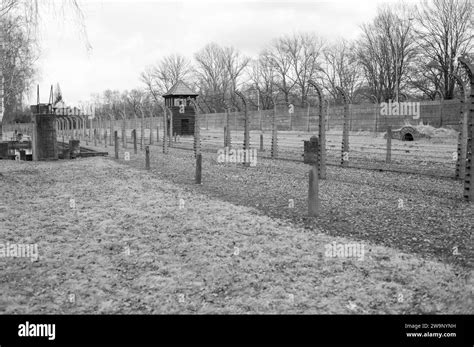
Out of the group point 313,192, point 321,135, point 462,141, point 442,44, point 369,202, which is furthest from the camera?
Answer: point 442,44

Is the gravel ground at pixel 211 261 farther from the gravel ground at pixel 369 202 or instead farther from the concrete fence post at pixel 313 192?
the concrete fence post at pixel 313 192

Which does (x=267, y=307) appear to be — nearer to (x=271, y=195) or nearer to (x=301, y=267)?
(x=301, y=267)

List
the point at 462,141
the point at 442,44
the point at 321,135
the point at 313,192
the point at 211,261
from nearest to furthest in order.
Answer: the point at 211,261
the point at 313,192
the point at 462,141
the point at 321,135
the point at 442,44

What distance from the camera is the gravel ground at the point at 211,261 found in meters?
4.23

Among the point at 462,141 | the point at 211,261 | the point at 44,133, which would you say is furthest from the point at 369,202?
the point at 44,133

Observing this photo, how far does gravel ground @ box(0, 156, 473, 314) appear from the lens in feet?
13.9

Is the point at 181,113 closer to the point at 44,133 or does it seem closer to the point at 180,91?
the point at 180,91

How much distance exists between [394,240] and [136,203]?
5.23m

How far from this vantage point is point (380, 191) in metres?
10.2

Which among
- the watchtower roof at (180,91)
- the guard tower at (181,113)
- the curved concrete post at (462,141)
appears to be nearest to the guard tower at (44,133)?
the curved concrete post at (462,141)

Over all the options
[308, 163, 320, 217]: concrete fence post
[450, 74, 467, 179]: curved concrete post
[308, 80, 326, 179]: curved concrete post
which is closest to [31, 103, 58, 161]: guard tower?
[308, 80, 326, 179]: curved concrete post

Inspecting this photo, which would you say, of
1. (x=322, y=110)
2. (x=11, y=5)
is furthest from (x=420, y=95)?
(x=11, y=5)

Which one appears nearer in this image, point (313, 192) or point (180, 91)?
point (313, 192)

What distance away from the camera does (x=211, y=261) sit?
5.42 m
